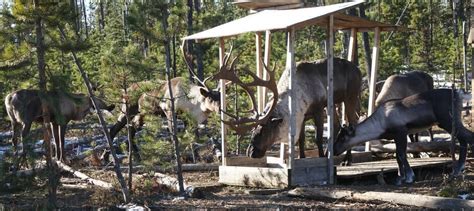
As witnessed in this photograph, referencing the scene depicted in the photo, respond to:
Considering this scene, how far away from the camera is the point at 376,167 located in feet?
42.1

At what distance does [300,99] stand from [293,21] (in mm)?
1693

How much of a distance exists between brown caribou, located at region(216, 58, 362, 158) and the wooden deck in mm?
729

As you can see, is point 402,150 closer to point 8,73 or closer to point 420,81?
point 420,81

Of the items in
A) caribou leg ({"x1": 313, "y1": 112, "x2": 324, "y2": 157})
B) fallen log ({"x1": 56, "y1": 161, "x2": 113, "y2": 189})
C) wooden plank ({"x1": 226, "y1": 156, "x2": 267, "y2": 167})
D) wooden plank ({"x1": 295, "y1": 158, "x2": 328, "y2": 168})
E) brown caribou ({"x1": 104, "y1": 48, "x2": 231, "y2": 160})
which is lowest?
fallen log ({"x1": 56, "y1": 161, "x2": 113, "y2": 189})

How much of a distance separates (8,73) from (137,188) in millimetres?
2830

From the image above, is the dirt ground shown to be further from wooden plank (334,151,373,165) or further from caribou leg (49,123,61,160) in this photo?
caribou leg (49,123,61,160)

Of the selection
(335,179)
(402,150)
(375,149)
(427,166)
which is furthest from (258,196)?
(375,149)

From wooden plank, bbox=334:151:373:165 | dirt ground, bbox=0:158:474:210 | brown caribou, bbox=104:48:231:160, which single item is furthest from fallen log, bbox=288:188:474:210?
brown caribou, bbox=104:48:231:160

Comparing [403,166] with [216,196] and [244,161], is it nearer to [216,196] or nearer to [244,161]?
[244,161]

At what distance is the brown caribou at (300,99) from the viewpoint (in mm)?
12242

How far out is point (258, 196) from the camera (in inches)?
440

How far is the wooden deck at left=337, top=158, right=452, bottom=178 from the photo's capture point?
12.1m

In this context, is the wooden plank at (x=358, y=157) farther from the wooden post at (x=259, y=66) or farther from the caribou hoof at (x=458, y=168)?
the caribou hoof at (x=458, y=168)

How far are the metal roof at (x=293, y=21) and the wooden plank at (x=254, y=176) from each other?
231 cm
